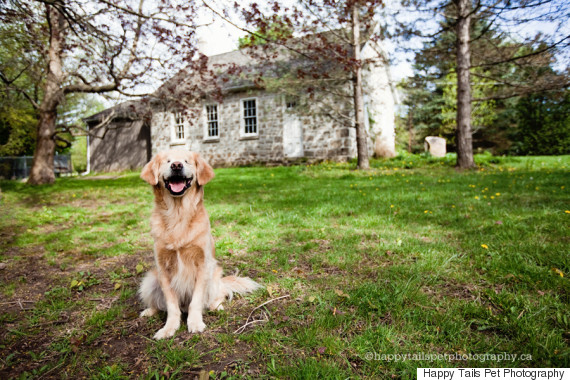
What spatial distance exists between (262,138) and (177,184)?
1495 centimetres

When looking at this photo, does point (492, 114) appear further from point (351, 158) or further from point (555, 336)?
point (555, 336)

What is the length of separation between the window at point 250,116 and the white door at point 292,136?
78.8 inches

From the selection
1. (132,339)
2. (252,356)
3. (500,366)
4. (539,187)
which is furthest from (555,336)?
A: (539,187)

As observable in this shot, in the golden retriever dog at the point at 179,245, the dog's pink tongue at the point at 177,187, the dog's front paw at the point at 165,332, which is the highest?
the dog's pink tongue at the point at 177,187

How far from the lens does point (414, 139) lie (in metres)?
27.6

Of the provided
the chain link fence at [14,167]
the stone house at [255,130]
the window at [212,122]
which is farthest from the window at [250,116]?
the chain link fence at [14,167]

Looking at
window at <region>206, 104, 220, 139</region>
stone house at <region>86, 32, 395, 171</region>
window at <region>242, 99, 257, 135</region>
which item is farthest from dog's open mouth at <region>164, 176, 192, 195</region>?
window at <region>206, 104, 220, 139</region>

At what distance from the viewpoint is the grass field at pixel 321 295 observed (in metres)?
1.76

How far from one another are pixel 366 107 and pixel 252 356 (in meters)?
15.4

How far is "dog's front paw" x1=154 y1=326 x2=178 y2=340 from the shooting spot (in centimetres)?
208

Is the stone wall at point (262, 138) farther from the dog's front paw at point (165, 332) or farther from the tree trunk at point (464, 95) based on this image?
the dog's front paw at point (165, 332)

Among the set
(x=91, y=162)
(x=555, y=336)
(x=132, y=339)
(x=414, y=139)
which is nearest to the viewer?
(x=555, y=336)

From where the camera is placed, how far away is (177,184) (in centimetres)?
232

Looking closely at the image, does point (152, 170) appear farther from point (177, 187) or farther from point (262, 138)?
point (262, 138)
